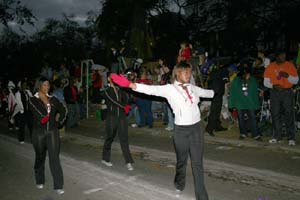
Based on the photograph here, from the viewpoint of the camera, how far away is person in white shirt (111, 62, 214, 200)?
5.09 m

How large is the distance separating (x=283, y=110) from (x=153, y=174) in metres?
3.96

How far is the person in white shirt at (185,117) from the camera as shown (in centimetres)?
509

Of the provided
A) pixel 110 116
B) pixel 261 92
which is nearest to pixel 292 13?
pixel 261 92

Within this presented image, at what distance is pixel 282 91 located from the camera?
349 inches

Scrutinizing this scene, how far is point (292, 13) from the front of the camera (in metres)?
19.1

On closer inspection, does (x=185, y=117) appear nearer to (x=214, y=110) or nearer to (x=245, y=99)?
(x=245, y=99)

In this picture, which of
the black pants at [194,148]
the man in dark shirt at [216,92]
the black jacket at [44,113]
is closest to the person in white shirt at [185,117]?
Result: the black pants at [194,148]

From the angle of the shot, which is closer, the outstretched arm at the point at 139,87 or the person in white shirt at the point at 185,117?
the person in white shirt at the point at 185,117

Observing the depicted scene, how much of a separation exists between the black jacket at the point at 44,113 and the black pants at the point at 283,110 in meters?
5.47

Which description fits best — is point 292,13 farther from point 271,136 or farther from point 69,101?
point 69,101

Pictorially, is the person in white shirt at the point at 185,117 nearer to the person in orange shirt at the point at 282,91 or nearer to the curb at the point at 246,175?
the curb at the point at 246,175

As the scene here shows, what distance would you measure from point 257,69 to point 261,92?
2.00 metres

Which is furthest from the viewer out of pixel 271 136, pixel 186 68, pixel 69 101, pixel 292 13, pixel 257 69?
pixel 292 13

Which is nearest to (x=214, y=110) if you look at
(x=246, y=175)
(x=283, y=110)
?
(x=283, y=110)
